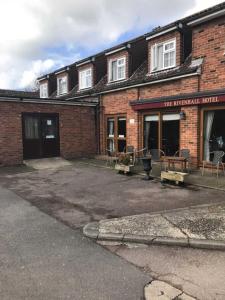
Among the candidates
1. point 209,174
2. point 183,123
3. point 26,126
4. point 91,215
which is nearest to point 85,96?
point 26,126

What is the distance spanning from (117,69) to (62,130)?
432 cm

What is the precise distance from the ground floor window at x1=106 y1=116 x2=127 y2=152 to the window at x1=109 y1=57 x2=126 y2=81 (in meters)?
2.19

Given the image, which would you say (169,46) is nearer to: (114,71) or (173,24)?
(173,24)

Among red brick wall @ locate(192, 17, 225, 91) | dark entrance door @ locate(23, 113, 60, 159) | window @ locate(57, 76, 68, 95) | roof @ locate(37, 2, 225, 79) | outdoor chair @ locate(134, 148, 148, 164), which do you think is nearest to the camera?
roof @ locate(37, 2, 225, 79)

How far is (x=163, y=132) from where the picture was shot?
40.4 ft

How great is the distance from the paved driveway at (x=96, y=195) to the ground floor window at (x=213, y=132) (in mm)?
2646

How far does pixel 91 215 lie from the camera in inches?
248

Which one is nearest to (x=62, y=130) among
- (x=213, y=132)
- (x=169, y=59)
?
(x=169, y=59)

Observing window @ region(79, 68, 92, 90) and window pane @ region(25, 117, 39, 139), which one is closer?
window pane @ region(25, 117, 39, 139)

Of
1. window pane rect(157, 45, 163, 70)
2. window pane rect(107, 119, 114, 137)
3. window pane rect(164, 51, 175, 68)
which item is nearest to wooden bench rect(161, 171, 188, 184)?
window pane rect(164, 51, 175, 68)

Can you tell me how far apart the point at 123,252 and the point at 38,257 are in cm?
127

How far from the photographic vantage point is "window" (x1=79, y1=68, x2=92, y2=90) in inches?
709

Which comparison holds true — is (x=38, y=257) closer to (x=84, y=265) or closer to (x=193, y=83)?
(x=84, y=265)

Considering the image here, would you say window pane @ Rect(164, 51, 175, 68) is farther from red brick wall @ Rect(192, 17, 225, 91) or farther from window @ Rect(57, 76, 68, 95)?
window @ Rect(57, 76, 68, 95)
